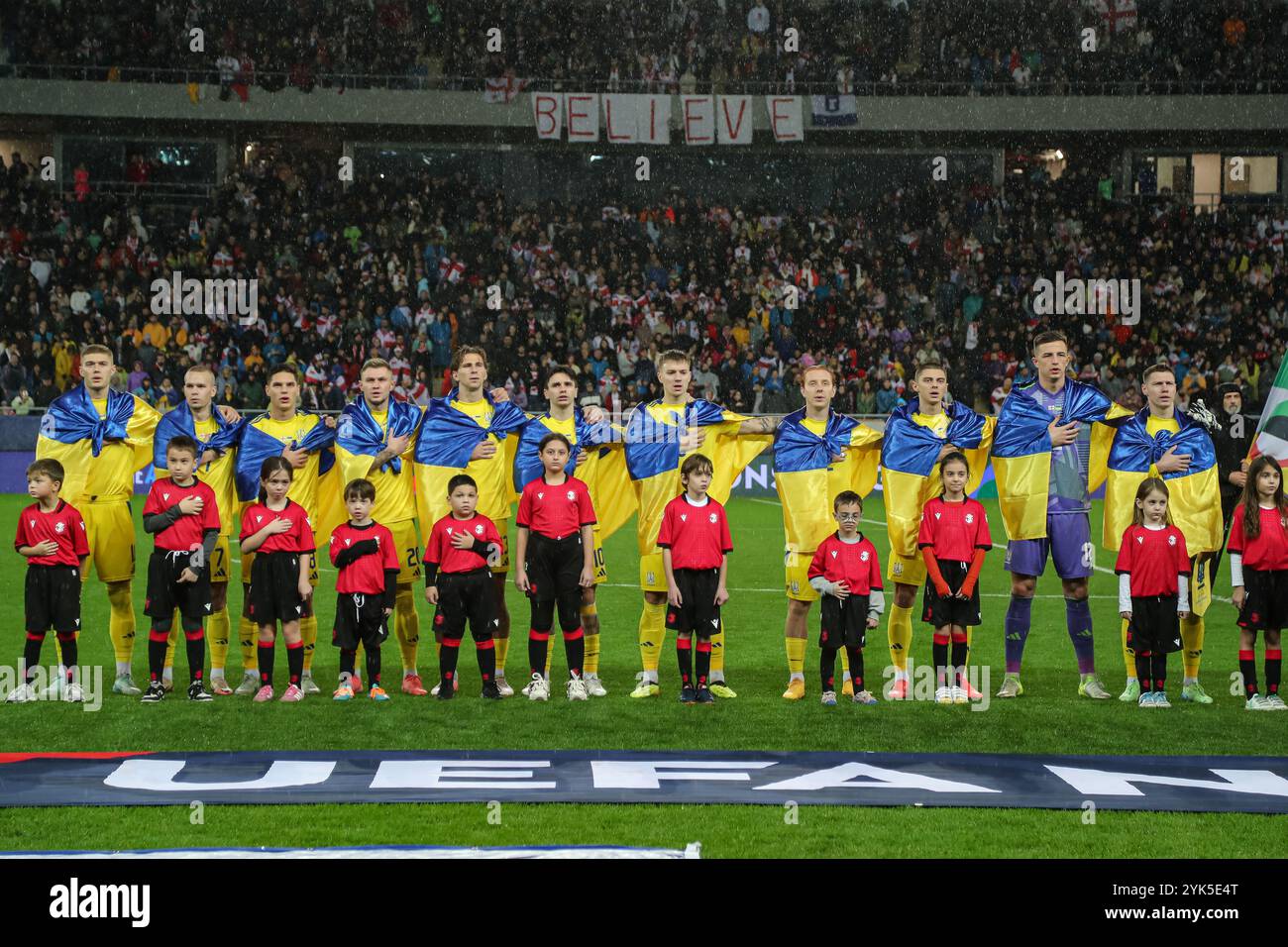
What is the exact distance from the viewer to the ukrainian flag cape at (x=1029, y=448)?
28.5 feet

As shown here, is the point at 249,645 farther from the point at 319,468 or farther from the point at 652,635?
the point at 652,635

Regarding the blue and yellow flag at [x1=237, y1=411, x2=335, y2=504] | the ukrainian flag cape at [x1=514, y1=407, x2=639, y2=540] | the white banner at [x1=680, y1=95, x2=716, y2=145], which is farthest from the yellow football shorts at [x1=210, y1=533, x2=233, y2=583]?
the white banner at [x1=680, y1=95, x2=716, y2=145]

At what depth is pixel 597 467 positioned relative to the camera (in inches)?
365

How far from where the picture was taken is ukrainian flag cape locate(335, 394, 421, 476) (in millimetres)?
8852

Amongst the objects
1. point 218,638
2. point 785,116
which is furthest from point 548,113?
point 218,638

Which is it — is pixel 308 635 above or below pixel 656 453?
below

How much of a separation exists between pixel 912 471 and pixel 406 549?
10.2 ft

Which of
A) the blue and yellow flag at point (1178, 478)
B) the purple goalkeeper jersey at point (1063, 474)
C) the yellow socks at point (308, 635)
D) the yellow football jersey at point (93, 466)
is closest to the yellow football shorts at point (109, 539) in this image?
the yellow football jersey at point (93, 466)

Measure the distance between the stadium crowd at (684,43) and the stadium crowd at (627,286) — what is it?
2644 mm

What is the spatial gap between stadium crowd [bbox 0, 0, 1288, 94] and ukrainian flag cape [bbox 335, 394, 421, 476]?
77.3 ft
